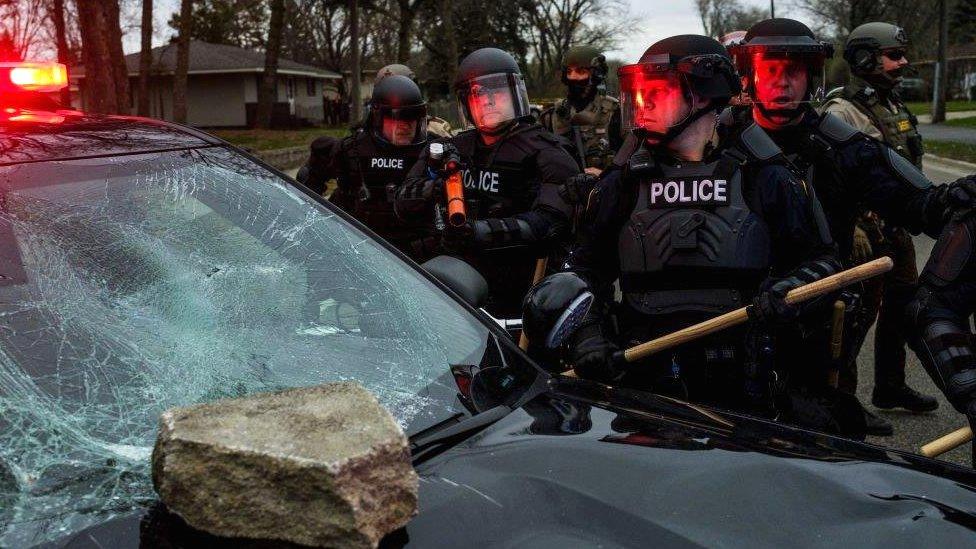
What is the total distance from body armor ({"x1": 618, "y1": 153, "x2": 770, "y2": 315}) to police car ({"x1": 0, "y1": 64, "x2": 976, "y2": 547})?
0.69 metres

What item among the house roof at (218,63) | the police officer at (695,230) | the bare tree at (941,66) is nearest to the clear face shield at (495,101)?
the police officer at (695,230)

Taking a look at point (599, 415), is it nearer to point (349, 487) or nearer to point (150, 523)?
point (349, 487)

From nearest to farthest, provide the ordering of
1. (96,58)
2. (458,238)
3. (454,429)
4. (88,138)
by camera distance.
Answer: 1. (454,429)
2. (88,138)
3. (458,238)
4. (96,58)

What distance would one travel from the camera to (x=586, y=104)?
25.8ft

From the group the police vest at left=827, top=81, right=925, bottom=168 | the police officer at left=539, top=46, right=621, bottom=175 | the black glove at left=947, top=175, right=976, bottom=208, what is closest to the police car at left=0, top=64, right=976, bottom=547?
the black glove at left=947, top=175, right=976, bottom=208

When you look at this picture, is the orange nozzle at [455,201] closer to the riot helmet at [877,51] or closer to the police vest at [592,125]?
the riot helmet at [877,51]

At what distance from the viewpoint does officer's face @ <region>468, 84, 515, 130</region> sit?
479 centimetres

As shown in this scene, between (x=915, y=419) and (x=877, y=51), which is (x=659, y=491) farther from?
(x=877, y=51)

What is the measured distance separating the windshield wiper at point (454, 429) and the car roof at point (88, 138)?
116 centimetres

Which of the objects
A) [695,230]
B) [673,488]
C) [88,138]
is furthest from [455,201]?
[673,488]

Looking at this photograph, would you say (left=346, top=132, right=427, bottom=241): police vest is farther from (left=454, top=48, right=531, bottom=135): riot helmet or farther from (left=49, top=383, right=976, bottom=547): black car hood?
(left=49, top=383, right=976, bottom=547): black car hood

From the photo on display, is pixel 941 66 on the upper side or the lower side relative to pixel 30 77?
upper

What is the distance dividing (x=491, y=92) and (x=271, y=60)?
33.5 m

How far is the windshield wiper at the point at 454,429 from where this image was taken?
200 centimetres
